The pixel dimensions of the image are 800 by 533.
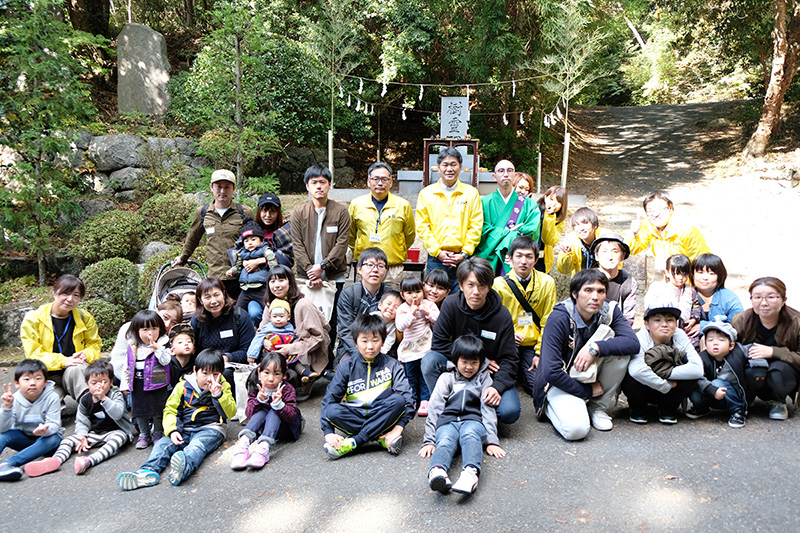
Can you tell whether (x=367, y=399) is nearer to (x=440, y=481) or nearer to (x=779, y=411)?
(x=440, y=481)

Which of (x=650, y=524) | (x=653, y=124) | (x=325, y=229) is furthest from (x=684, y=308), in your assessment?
(x=653, y=124)

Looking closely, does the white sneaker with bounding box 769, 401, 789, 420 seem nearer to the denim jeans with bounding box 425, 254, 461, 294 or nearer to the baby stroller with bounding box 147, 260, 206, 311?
the denim jeans with bounding box 425, 254, 461, 294

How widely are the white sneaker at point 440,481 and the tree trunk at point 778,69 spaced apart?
14.3 meters

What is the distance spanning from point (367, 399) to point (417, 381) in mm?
721

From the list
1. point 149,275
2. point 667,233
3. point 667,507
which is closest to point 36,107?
point 149,275

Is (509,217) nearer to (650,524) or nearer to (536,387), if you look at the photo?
(536,387)

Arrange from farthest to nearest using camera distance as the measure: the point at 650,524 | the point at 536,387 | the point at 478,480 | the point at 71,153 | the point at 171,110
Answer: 1. the point at 171,110
2. the point at 71,153
3. the point at 536,387
4. the point at 478,480
5. the point at 650,524

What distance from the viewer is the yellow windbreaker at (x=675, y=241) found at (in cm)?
464

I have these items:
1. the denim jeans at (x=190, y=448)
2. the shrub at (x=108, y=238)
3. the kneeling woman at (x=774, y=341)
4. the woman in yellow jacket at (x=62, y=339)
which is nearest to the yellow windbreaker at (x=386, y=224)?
the denim jeans at (x=190, y=448)

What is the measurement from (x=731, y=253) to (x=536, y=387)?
642cm

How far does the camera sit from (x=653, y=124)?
65.5 feet

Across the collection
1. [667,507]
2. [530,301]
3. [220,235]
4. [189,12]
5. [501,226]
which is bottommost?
[667,507]

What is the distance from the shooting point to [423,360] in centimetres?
402

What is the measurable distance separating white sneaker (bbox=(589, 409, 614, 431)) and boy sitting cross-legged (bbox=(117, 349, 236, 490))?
2.54 m
